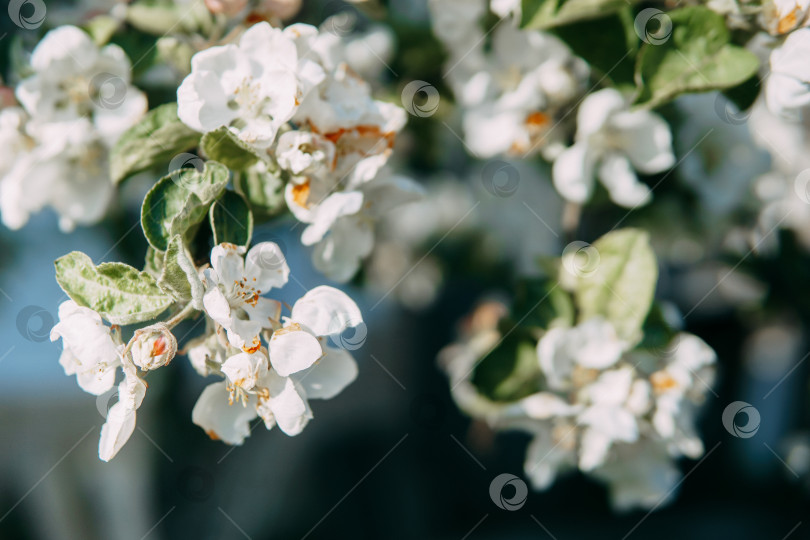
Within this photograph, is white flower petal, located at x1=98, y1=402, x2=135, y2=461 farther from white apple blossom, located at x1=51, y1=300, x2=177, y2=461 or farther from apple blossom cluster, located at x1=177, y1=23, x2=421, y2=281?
apple blossom cluster, located at x1=177, y1=23, x2=421, y2=281

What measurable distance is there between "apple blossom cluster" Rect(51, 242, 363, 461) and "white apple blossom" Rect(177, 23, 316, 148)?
151mm

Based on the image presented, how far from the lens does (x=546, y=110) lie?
1066mm

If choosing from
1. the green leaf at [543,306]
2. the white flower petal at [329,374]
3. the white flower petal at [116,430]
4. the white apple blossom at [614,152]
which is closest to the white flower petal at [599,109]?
the white apple blossom at [614,152]

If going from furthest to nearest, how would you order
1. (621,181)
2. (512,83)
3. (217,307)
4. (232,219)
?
(512,83) → (621,181) → (232,219) → (217,307)

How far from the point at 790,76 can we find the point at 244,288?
2.32ft

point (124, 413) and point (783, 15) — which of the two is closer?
point (124, 413)

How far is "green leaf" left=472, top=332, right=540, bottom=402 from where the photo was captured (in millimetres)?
1003

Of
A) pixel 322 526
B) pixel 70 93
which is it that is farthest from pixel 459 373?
pixel 322 526

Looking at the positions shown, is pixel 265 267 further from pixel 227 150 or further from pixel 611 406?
pixel 611 406

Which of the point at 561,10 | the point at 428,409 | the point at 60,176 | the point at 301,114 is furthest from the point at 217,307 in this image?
the point at 428,409

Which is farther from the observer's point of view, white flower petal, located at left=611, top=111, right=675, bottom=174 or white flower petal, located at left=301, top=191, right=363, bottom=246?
white flower petal, located at left=611, top=111, right=675, bottom=174

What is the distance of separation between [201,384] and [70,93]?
1302mm

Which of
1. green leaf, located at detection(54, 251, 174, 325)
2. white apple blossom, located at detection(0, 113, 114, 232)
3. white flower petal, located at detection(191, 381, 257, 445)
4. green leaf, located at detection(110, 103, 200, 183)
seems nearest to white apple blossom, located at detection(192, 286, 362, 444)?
white flower petal, located at detection(191, 381, 257, 445)

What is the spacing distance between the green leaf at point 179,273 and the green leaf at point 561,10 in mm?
500
